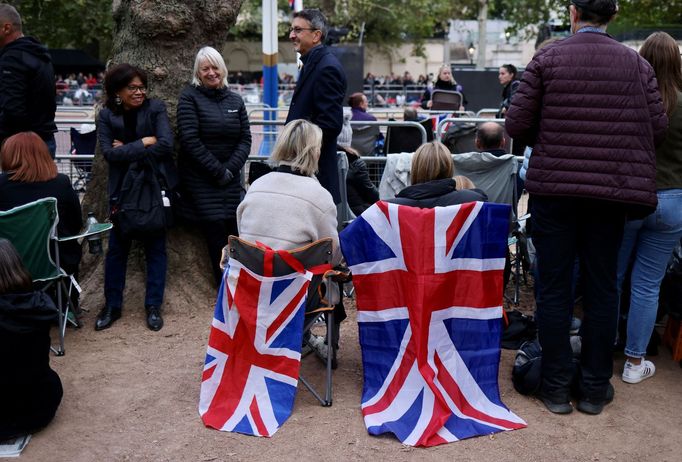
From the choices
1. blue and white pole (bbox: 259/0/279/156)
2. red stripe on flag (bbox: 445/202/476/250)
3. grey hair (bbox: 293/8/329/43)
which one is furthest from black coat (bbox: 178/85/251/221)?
blue and white pole (bbox: 259/0/279/156)

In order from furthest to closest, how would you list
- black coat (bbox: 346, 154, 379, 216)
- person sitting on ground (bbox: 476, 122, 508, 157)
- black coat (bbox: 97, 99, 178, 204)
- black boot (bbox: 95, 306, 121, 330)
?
person sitting on ground (bbox: 476, 122, 508, 157) → black coat (bbox: 346, 154, 379, 216) → black boot (bbox: 95, 306, 121, 330) → black coat (bbox: 97, 99, 178, 204)

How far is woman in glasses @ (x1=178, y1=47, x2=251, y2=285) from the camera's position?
18.9 ft

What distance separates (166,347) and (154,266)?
0.66 metres

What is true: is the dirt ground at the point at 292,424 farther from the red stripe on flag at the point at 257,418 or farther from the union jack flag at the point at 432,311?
the union jack flag at the point at 432,311

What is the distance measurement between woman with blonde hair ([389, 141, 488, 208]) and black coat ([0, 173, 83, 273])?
2.30 metres

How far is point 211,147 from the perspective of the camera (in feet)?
19.3

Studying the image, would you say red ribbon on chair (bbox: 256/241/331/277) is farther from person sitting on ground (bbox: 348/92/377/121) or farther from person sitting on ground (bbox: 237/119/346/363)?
person sitting on ground (bbox: 348/92/377/121)

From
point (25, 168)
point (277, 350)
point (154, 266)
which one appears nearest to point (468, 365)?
point (277, 350)

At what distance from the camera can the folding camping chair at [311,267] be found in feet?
14.1

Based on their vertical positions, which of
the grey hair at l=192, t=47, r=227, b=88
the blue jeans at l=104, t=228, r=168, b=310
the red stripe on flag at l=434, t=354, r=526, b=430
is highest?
the grey hair at l=192, t=47, r=227, b=88

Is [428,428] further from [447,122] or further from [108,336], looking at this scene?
[447,122]

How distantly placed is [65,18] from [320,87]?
96.0ft

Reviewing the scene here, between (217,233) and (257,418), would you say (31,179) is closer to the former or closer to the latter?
(217,233)

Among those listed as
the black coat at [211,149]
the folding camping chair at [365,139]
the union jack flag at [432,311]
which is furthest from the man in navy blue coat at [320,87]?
the folding camping chair at [365,139]
